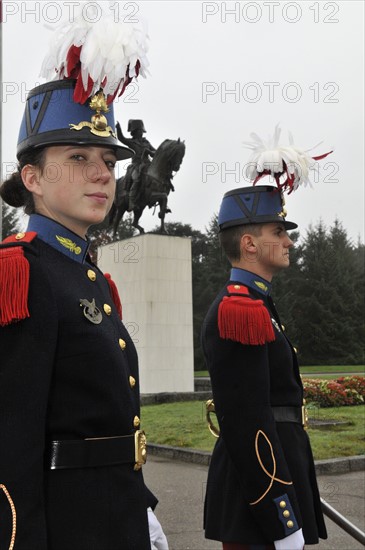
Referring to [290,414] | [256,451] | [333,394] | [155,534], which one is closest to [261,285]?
[290,414]

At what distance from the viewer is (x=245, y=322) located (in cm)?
278

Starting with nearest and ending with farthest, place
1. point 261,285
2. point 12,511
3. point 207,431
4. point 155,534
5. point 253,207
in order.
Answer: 1. point 12,511
2. point 155,534
3. point 261,285
4. point 253,207
5. point 207,431

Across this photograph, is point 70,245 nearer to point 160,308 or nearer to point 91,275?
point 91,275

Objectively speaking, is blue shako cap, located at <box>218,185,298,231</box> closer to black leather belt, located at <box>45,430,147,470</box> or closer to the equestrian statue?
black leather belt, located at <box>45,430,147,470</box>

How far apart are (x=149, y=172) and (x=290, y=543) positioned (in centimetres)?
1603

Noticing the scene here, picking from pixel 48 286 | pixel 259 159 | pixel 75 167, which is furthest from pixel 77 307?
pixel 259 159

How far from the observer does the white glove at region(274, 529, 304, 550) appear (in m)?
2.53

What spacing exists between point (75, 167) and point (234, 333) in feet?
3.32

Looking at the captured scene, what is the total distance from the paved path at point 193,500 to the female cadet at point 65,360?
135 inches

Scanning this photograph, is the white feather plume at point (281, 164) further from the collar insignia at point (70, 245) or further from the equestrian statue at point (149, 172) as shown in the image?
the equestrian statue at point (149, 172)

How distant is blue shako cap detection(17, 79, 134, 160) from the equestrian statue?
1580cm

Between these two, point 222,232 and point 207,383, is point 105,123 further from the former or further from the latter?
point 207,383

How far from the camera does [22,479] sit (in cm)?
169

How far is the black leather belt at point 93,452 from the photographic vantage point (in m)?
1.83
